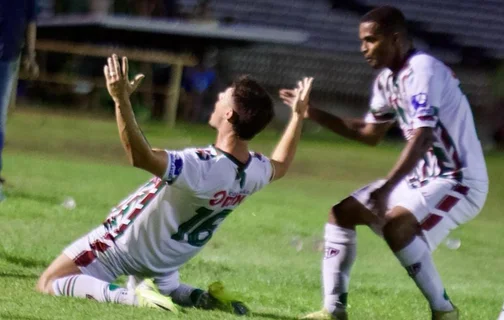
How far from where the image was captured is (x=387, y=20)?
583cm

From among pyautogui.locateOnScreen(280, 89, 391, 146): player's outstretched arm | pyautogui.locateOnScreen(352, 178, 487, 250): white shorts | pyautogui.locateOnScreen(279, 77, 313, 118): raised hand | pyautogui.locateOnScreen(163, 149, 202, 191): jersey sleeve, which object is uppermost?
pyautogui.locateOnScreen(279, 77, 313, 118): raised hand

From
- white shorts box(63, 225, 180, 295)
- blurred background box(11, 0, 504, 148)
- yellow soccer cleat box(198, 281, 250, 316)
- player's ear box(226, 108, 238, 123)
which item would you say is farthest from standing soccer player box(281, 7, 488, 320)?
blurred background box(11, 0, 504, 148)

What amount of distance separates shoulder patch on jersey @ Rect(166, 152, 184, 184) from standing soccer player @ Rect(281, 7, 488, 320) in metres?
0.99

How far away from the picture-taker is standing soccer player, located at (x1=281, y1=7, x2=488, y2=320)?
574 centimetres

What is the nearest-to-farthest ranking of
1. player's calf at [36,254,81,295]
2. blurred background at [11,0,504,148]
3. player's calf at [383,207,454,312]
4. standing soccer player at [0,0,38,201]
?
player's calf at [383,207,454,312]
player's calf at [36,254,81,295]
standing soccer player at [0,0,38,201]
blurred background at [11,0,504,148]

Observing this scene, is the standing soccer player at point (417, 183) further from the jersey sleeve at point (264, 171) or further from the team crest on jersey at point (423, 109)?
the jersey sleeve at point (264, 171)

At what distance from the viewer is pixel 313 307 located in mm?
6598

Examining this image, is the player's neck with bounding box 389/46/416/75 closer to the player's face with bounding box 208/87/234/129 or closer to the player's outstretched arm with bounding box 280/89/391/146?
→ the player's outstretched arm with bounding box 280/89/391/146

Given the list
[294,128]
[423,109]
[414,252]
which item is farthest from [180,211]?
[423,109]

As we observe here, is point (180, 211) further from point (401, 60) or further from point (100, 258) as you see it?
point (401, 60)

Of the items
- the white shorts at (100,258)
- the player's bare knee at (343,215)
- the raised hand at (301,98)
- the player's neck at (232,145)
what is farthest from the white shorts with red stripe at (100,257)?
the raised hand at (301,98)

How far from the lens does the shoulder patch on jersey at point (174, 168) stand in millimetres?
5344

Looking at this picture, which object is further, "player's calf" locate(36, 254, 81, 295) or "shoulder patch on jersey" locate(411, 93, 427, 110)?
"player's calf" locate(36, 254, 81, 295)

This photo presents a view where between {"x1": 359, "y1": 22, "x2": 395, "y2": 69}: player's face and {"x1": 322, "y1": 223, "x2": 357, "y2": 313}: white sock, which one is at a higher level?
{"x1": 359, "y1": 22, "x2": 395, "y2": 69}: player's face
